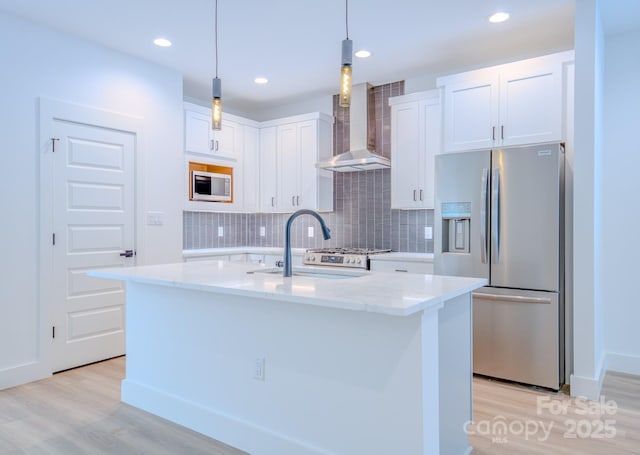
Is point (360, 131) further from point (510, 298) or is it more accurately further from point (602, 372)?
point (602, 372)

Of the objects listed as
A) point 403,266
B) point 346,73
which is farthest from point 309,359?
point 403,266

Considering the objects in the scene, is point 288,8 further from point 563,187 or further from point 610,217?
point 610,217

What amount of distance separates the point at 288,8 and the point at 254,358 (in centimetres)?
239

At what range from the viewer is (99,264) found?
3.76 metres

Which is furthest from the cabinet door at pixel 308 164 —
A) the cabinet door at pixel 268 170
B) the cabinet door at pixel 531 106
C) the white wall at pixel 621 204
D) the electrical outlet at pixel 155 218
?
the white wall at pixel 621 204

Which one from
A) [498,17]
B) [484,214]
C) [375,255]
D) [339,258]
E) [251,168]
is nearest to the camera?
[498,17]

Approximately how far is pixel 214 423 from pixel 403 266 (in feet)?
7.09

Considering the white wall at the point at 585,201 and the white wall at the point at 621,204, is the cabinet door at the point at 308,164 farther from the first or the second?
the white wall at the point at 621,204

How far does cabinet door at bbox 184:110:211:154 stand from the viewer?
4531 mm

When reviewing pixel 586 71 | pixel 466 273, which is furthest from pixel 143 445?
pixel 586 71

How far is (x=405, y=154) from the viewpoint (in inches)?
169

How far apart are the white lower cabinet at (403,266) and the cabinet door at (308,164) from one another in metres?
1.18

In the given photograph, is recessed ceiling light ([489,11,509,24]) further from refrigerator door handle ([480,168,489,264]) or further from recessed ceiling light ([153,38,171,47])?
Answer: recessed ceiling light ([153,38,171,47])

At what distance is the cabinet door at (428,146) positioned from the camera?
4.12 metres
